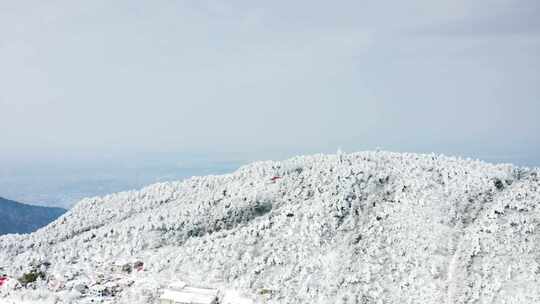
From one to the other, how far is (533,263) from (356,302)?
14019 mm

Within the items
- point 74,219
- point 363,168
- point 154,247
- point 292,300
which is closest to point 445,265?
point 292,300

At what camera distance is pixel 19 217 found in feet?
603

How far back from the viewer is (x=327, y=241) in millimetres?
44250

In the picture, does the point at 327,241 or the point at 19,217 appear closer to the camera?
the point at 327,241

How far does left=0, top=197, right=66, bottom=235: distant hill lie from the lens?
17675 centimetres

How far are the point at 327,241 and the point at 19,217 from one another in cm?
17129

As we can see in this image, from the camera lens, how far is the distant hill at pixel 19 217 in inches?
6959

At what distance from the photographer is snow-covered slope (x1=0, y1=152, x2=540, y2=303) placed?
38.6 meters

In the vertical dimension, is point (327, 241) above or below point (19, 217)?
above

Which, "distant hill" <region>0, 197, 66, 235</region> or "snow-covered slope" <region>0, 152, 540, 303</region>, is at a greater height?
"snow-covered slope" <region>0, 152, 540, 303</region>

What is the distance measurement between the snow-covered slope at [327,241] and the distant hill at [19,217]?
131 m

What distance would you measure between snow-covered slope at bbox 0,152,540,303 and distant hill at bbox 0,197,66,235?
131 m

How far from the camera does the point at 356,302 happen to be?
37.2m

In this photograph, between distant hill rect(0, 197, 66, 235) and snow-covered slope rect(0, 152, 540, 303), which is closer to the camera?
snow-covered slope rect(0, 152, 540, 303)
